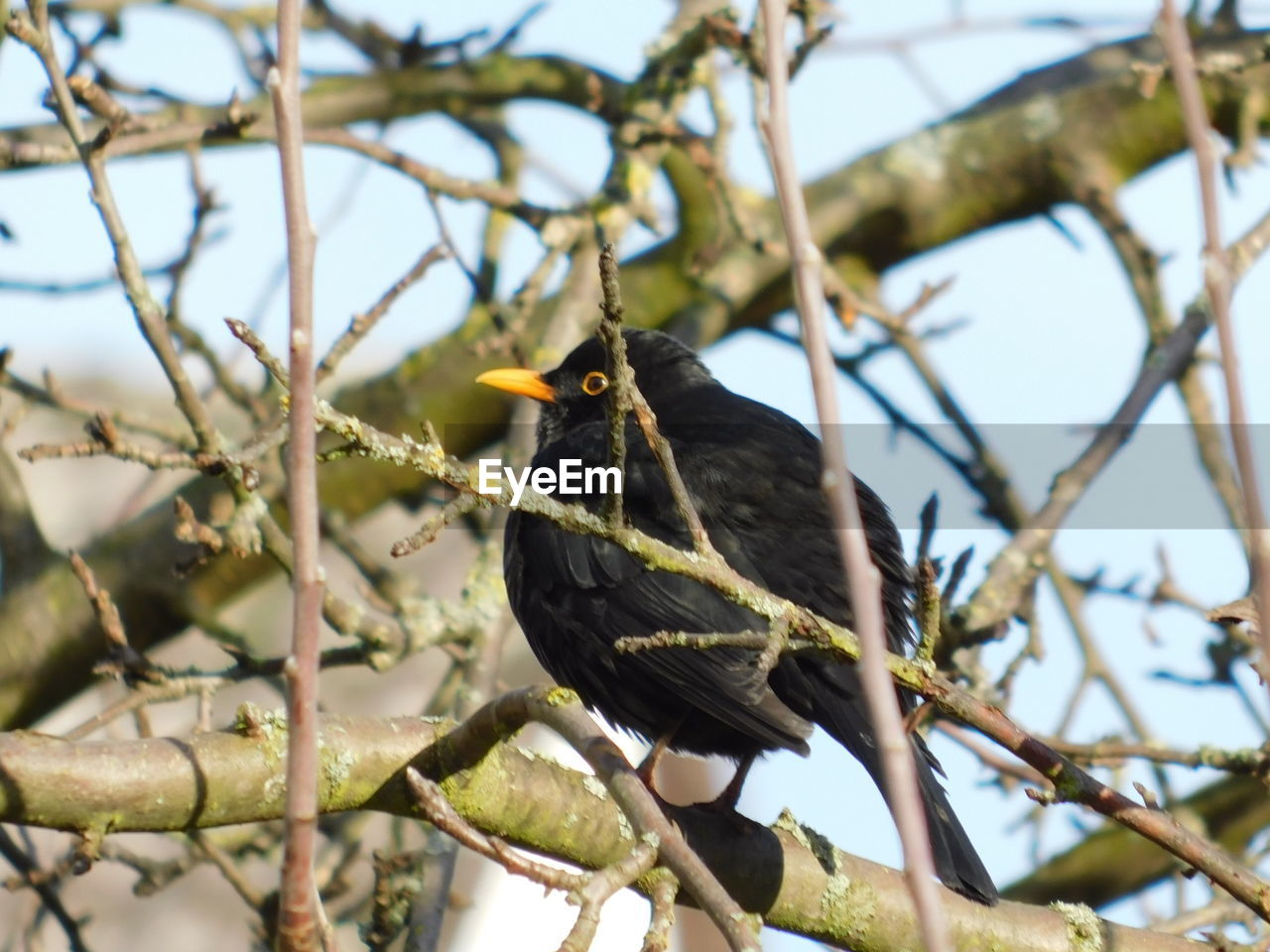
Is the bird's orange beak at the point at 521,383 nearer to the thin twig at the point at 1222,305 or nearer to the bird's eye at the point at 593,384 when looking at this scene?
the bird's eye at the point at 593,384

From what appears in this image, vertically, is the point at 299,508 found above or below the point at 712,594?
below

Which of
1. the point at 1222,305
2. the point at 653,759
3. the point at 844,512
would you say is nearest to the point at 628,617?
the point at 653,759

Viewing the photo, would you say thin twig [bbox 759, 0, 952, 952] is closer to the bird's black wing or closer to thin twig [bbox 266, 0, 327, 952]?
thin twig [bbox 266, 0, 327, 952]

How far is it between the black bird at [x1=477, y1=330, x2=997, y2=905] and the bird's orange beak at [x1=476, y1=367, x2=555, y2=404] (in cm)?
61

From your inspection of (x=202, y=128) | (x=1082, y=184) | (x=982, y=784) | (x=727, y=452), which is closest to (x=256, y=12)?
(x=202, y=128)

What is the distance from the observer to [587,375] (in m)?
5.06

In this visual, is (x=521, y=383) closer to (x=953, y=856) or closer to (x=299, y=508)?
(x=953, y=856)

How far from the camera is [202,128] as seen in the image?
→ 4379 millimetres

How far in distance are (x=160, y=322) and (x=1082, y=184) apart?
12.3ft

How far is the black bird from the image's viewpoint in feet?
11.5

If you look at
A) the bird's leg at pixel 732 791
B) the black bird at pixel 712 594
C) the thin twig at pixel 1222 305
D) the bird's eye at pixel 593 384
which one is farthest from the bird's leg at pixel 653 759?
the thin twig at pixel 1222 305

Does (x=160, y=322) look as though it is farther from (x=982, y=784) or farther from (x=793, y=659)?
(x=982, y=784)

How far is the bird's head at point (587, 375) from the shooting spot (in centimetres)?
508

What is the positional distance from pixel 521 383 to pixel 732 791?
1.81 metres
